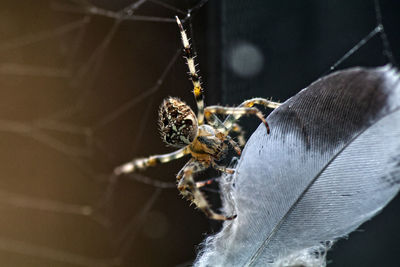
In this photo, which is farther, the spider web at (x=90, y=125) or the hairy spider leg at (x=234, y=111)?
the spider web at (x=90, y=125)

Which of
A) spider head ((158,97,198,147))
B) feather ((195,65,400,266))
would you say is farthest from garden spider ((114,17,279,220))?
feather ((195,65,400,266))

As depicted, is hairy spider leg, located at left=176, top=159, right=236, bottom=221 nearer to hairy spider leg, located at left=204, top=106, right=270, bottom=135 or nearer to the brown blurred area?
hairy spider leg, located at left=204, top=106, right=270, bottom=135

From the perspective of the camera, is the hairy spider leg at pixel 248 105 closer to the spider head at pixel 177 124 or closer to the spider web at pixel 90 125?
the spider head at pixel 177 124

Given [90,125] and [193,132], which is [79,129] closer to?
[90,125]

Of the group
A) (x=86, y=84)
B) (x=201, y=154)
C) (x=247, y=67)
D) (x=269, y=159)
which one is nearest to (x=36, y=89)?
(x=86, y=84)

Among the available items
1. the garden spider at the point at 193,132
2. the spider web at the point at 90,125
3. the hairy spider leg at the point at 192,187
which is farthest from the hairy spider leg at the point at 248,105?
the spider web at the point at 90,125

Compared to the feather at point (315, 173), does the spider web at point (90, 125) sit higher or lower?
higher

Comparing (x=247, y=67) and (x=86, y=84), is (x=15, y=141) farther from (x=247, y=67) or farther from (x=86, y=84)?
(x=247, y=67)
